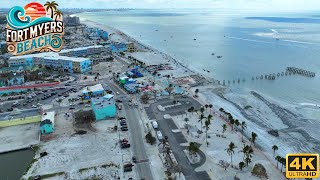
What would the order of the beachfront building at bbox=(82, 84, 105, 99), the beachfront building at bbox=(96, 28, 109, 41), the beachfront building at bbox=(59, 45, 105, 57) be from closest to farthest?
the beachfront building at bbox=(82, 84, 105, 99)
the beachfront building at bbox=(59, 45, 105, 57)
the beachfront building at bbox=(96, 28, 109, 41)

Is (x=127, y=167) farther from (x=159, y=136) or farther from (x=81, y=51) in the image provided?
(x=81, y=51)

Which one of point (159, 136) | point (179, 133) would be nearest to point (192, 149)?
point (159, 136)

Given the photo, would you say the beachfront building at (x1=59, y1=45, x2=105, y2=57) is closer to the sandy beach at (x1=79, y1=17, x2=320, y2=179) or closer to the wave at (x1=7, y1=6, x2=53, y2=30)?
the wave at (x1=7, y1=6, x2=53, y2=30)

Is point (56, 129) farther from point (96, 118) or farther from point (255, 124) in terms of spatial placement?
point (255, 124)

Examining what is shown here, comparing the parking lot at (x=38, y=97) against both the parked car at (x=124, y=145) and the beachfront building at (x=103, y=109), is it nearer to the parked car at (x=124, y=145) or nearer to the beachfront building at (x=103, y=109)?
the beachfront building at (x=103, y=109)

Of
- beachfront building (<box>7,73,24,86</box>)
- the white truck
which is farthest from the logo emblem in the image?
the white truck

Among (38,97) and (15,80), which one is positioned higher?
(15,80)

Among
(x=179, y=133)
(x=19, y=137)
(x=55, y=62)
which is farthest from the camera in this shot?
(x=55, y=62)
